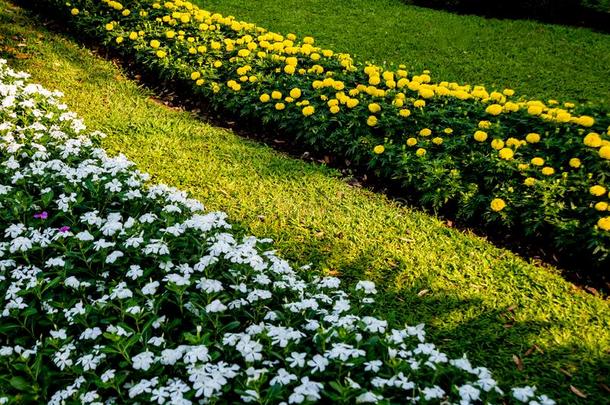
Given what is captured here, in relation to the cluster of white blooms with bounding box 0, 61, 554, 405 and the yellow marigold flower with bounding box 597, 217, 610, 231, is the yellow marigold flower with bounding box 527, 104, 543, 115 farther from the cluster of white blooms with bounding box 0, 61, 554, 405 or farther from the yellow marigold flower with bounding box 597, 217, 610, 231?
the cluster of white blooms with bounding box 0, 61, 554, 405

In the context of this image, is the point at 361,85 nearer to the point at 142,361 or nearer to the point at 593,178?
the point at 593,178

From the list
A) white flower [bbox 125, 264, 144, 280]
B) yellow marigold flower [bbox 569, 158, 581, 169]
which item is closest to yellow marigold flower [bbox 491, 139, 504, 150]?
yellow marigold flower [bbox 569, 158, 581, 169]

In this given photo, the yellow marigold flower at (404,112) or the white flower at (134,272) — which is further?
the yellow marigold flower at (404,112)

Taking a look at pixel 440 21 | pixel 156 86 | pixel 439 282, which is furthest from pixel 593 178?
pixel 440 21

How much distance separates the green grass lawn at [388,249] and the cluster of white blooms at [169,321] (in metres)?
0.45

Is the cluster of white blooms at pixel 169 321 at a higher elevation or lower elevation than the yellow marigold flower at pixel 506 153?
lower

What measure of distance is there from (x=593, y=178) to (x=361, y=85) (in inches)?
91.6

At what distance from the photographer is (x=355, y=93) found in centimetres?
518

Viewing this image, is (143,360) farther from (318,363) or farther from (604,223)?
(604,223)

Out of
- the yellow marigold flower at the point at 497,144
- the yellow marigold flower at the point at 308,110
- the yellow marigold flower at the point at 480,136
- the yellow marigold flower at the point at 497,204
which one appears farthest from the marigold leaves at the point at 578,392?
the yellow marigold flower at the point at 308,110

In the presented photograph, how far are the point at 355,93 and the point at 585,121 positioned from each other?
209 cm

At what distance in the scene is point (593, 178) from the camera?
3.92m

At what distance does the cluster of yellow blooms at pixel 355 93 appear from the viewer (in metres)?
4.20

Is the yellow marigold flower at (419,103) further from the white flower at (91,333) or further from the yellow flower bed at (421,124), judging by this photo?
the white flower at (91,333)
